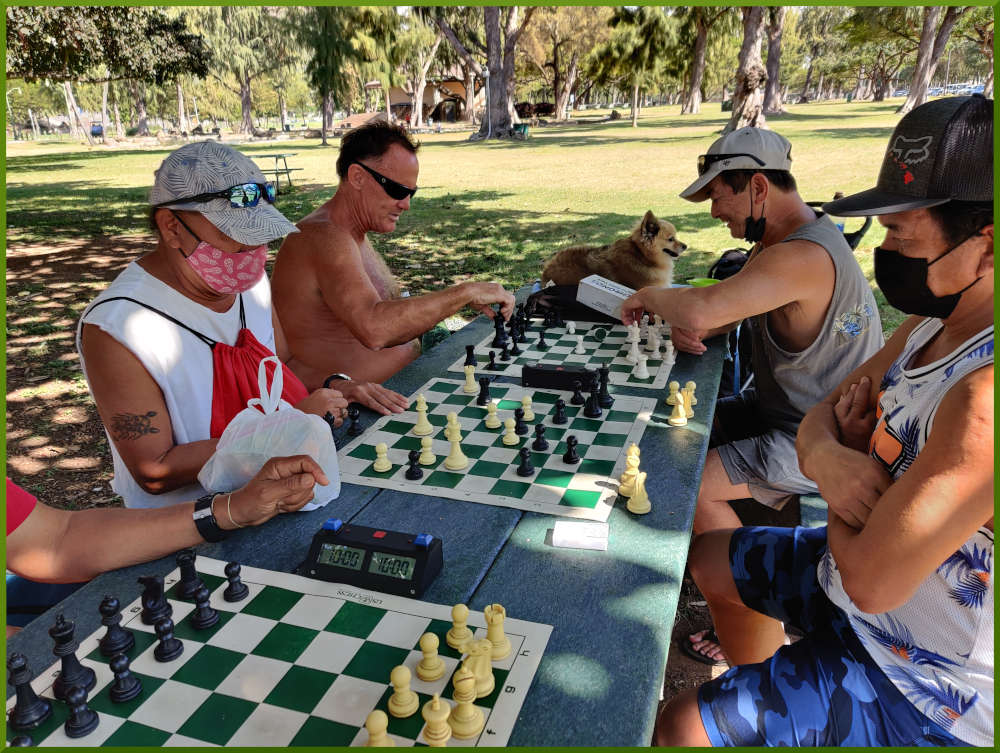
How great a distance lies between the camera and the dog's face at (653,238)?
495 cm

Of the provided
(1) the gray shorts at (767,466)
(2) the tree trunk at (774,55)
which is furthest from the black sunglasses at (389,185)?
(2) the tree trunk at (774,55)

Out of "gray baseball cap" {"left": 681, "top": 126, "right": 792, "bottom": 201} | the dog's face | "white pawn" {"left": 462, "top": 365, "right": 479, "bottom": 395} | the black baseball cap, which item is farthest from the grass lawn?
the black baseball cap

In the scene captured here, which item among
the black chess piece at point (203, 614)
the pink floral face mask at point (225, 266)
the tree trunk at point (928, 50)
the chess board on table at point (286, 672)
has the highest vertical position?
the tree trunk at point (928, 50)

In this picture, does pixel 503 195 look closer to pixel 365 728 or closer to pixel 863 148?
pixel 863 148

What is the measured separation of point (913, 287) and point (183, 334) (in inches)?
91.5

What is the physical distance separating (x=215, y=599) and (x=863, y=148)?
73.2 feet

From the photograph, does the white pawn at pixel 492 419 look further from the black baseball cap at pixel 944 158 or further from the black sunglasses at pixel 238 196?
the black baseball cap at pixel 944 158

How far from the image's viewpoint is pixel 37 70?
13281mm

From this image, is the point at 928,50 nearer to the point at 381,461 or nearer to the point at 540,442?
the point at 540,442

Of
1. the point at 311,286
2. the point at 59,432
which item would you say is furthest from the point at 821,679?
the point at 59,432

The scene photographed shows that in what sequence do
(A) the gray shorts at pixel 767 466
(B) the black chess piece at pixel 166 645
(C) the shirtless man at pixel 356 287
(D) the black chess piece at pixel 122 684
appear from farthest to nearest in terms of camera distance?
(C) the shirtless man at pixel 356 287, (A) the gray shorts at pixel 767 466, (B) the black chess piece at pixel 166 645, (D) the black chess piece at pixel 122 684

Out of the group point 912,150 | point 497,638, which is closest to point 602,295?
point 912,150

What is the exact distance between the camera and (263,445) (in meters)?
1.99

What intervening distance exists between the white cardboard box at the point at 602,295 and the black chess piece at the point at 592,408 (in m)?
1.11
